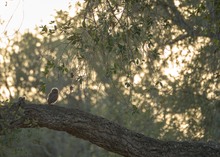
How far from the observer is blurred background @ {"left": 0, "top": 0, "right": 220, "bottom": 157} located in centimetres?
1318

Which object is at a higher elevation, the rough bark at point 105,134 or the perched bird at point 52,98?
the perched bird at point 52,98

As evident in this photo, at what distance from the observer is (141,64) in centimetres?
1395

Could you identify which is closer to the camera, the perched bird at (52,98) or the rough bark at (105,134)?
the rough bark at (105,134)

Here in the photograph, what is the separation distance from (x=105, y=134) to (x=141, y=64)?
6.12 feet

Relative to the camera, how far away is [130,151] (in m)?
12.8

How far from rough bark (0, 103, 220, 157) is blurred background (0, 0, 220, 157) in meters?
0.38

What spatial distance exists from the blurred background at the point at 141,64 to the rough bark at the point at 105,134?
1.25 ft

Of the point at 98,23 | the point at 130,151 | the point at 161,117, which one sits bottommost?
the point at 130,151

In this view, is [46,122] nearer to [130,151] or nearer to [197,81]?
[130,151]

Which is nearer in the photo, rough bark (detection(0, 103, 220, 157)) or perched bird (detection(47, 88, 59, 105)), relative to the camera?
rough bark (detection(0, 103, 220, 157))

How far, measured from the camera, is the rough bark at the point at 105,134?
→ 12523 mm

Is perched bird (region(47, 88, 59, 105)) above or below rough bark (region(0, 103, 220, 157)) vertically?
above

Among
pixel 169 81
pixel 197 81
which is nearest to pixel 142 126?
pixel 169 81

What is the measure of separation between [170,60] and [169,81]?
2.58m
